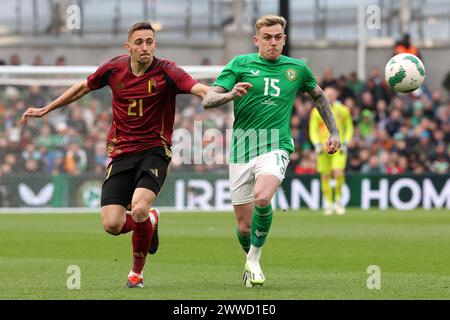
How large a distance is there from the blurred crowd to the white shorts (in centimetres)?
1294

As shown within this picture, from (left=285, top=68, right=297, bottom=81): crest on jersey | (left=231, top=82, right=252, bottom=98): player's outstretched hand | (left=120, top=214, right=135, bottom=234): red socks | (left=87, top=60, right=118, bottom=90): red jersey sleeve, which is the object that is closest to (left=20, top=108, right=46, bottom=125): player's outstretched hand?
(left=87, top=60, right=118, bottom=90): red jersey sleeve

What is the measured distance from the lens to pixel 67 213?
2238cm

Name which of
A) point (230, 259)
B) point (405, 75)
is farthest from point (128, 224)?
point (405, 75)

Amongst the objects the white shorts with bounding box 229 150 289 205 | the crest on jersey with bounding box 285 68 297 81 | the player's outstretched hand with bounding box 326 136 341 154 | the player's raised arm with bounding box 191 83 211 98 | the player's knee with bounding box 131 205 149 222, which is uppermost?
the crest on jersey with bounding box 285 68 297 81

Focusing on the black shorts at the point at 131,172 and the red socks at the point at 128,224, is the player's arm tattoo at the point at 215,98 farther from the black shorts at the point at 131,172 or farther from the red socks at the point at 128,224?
the red socks at the point at 128,224

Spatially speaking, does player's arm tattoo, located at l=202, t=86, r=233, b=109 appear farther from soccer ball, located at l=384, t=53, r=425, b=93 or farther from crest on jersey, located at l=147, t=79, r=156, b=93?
soccer ball, located at l=384, t=53, r=425, b=93

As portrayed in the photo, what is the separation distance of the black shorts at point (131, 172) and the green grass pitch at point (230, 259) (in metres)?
0.76

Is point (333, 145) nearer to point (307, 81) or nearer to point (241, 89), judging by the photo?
point (307, 81)

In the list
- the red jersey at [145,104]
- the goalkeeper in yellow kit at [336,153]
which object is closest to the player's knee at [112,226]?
the red jersey at [145,104]

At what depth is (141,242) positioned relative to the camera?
9.38 meters

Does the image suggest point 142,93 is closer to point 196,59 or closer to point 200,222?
point 200,222

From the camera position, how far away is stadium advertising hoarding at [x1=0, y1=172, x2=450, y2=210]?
2297cm

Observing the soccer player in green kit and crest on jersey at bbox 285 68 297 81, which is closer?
the soccer player in green kit

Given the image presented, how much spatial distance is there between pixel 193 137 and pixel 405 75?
1317 cm
